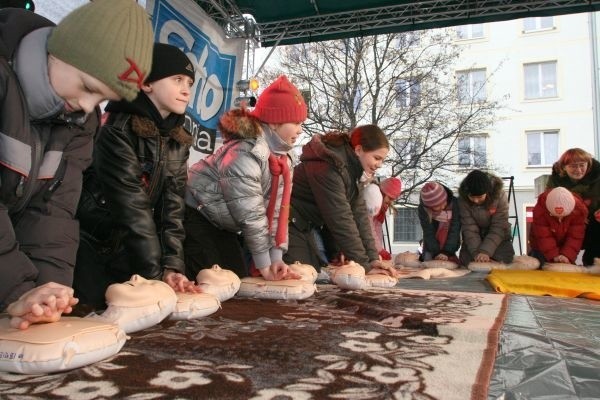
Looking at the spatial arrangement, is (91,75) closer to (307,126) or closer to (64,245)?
(64,245)

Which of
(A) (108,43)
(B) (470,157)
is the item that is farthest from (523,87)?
(A) (108,43)

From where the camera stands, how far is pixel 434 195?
154 inches

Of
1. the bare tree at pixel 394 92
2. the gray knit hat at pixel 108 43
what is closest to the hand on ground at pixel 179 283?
the gray knit hat at pixel 108 43

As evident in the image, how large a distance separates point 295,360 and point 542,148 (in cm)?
1383

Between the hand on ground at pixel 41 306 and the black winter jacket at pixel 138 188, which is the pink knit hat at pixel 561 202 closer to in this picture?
the black winter jacket at pixel 138 188

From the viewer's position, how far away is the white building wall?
12.5m

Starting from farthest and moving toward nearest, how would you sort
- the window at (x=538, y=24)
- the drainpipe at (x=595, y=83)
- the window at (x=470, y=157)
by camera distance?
1. the window at (x=538, y=24)
2. the window at (x=470, y=157)
3. the drainpipe at (x=595, y=83)

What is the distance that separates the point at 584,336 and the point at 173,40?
332 centimetres

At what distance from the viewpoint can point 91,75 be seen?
3.22 feet

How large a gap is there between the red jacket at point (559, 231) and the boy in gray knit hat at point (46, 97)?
10.8ft

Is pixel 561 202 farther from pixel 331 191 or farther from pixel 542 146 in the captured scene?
pixel 542 146

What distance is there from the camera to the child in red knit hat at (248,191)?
1.67 metres

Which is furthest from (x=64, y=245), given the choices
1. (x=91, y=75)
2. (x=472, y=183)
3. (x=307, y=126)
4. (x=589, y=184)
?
(x=307, y=126)

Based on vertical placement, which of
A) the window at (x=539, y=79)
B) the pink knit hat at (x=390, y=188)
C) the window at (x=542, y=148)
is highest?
the window at (x=539, y=79)
